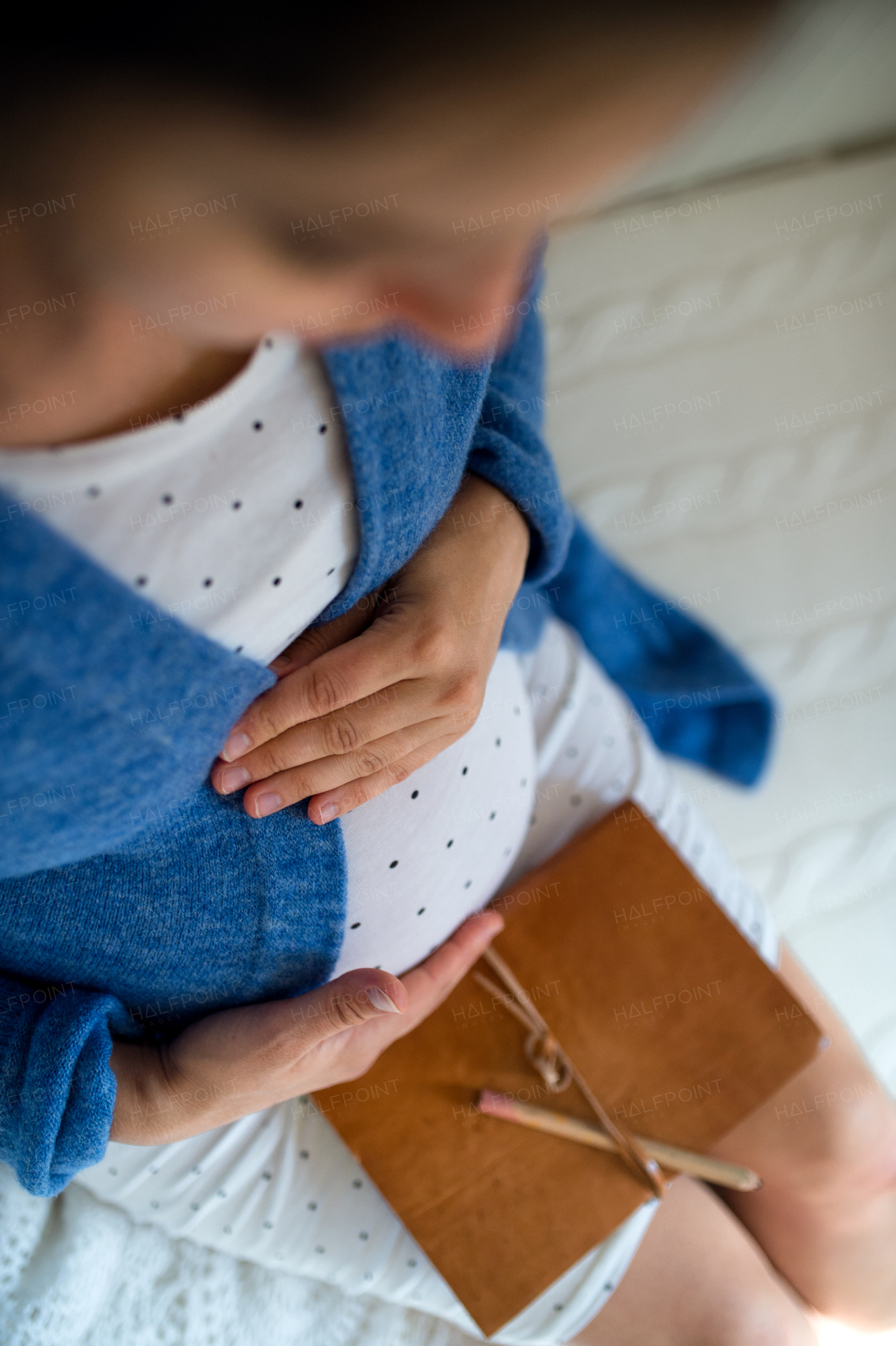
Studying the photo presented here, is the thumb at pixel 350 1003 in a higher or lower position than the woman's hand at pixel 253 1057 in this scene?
higher

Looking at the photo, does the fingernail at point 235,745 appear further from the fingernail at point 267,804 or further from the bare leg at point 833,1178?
the bare leg at point 833,1178

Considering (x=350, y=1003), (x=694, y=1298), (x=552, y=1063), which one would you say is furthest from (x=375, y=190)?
(x=694, y=1298)

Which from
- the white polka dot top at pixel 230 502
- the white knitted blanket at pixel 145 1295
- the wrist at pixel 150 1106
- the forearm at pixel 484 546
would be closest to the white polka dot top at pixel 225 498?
the white polka dot top at pixel 230 502

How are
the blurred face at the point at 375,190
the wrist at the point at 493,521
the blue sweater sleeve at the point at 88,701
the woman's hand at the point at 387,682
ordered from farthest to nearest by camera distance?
the wrist at the point at 493,521, the woman's hand at the point at 387,682, the blue sweater sleeve at the point at 88,701, the blurred face at the point at 375,190

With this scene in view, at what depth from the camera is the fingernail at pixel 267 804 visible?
412 millimetres

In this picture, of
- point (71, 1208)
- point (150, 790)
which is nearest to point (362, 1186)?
point (71, 1208)

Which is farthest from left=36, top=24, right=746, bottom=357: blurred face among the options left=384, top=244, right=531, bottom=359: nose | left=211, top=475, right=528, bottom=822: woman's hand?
left=211, top=475, right=528, bottom=822: woman's hand

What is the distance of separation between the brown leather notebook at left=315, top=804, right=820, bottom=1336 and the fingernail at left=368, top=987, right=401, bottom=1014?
0.14m

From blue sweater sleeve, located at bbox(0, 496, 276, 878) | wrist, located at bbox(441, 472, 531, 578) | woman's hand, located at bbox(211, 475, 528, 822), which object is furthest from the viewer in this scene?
wrist, located at bbox(441, 472, 531, 578)

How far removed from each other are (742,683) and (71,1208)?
0.68 m

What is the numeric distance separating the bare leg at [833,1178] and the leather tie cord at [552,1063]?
0.10 metres

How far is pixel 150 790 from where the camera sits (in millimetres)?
360

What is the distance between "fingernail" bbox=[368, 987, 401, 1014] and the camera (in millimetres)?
438

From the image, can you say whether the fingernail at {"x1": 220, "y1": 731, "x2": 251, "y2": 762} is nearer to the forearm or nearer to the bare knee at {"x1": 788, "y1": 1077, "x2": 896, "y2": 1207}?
the forearm
